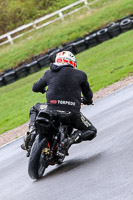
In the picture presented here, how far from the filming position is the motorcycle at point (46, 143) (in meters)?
6.98

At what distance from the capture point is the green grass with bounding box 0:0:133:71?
3366 centimetres

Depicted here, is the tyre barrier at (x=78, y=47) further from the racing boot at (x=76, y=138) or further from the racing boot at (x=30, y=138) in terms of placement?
the racing boot at (x=30, y=138)

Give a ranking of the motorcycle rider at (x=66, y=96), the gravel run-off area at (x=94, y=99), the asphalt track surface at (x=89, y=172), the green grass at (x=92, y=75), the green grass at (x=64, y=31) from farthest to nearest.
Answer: the green grass at (x=64, y=31) < the green grass at (x=92, y=75) < the gravel run-off area at (x=94, y=99) < the motorcycle rider at (x=66, y=96) < the asphalt track surface at (x=89, y=172)

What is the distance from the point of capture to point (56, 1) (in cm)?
5147

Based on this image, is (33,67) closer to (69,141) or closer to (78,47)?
(78,47)

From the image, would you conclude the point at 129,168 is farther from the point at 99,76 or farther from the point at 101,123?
the point at 99,76

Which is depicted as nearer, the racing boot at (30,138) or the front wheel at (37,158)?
the front wheel at (37,158)

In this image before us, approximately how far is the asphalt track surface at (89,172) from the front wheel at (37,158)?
0.17 m

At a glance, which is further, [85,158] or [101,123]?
[101,123]

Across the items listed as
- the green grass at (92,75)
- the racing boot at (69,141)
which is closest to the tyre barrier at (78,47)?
the green grass at (92,75)

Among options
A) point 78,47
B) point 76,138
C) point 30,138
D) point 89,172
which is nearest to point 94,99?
point 76,138

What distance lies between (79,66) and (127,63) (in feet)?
15.8

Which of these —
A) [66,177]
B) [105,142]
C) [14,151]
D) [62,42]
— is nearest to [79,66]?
[62,42]

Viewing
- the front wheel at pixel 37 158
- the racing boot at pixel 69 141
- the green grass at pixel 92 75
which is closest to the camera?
the front wheel at pixel 37 158
